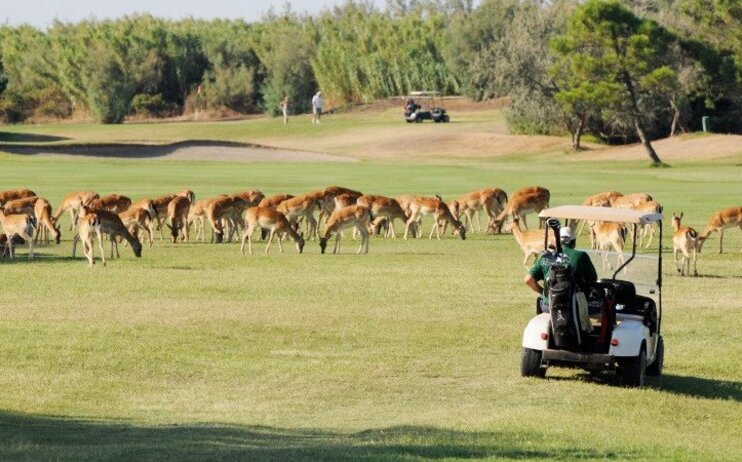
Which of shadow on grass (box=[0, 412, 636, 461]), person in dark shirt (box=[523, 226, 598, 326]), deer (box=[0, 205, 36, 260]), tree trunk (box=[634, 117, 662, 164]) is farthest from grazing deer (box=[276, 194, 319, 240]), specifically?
tree trunk (box=[634, 117, 662, 164])

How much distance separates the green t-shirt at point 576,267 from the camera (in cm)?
1669

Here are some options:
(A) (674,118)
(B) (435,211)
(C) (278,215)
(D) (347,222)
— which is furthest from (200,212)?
(A) (674,118)

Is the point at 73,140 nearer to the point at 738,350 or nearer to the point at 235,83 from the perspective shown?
the point at 235,83

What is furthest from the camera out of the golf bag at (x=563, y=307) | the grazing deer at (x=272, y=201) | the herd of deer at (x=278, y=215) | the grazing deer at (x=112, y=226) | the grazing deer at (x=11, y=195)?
the grazing deer at (x=11, y=195)

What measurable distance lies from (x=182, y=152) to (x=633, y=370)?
66.3 meters

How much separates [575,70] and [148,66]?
5452cm

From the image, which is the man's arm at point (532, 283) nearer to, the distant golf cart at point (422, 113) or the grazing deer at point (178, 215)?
the grazing deer at point (178, 215)

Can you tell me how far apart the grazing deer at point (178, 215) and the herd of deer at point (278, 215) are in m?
0.02

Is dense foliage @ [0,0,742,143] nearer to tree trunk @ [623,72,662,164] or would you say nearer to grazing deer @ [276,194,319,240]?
tree trunk @ [623,72,662,164]

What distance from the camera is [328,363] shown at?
18656mm

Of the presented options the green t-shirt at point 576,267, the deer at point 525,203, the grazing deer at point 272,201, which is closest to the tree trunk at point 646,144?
the deer at point 525,203

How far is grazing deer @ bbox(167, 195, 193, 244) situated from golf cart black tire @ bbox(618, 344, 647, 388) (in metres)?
20.0

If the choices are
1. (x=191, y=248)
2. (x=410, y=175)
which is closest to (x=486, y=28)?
(x=410, y=175)

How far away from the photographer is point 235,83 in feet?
400
